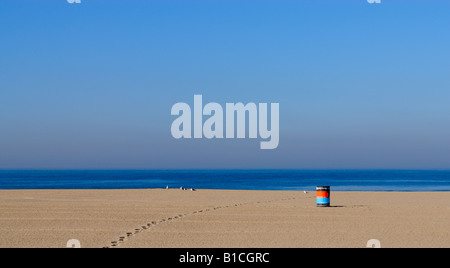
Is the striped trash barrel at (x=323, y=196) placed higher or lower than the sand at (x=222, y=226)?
higher

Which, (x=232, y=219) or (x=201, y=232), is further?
(x=232, y=219)

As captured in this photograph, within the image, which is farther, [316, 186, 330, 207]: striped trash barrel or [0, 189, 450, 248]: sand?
[316, 186, 330, 207]: striped trash barrel

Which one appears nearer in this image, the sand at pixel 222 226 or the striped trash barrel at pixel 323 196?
the sand at pixel 222 226

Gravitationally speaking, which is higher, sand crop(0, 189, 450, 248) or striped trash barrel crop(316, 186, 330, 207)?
striped trash barrel crop(316, 186, 330, 207)

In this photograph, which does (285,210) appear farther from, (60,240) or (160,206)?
(60,240)

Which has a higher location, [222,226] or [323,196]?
[323,196]

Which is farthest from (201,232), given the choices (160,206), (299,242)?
(160,206)

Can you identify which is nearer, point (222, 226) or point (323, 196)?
point (222, 226)

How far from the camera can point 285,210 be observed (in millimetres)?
20156
